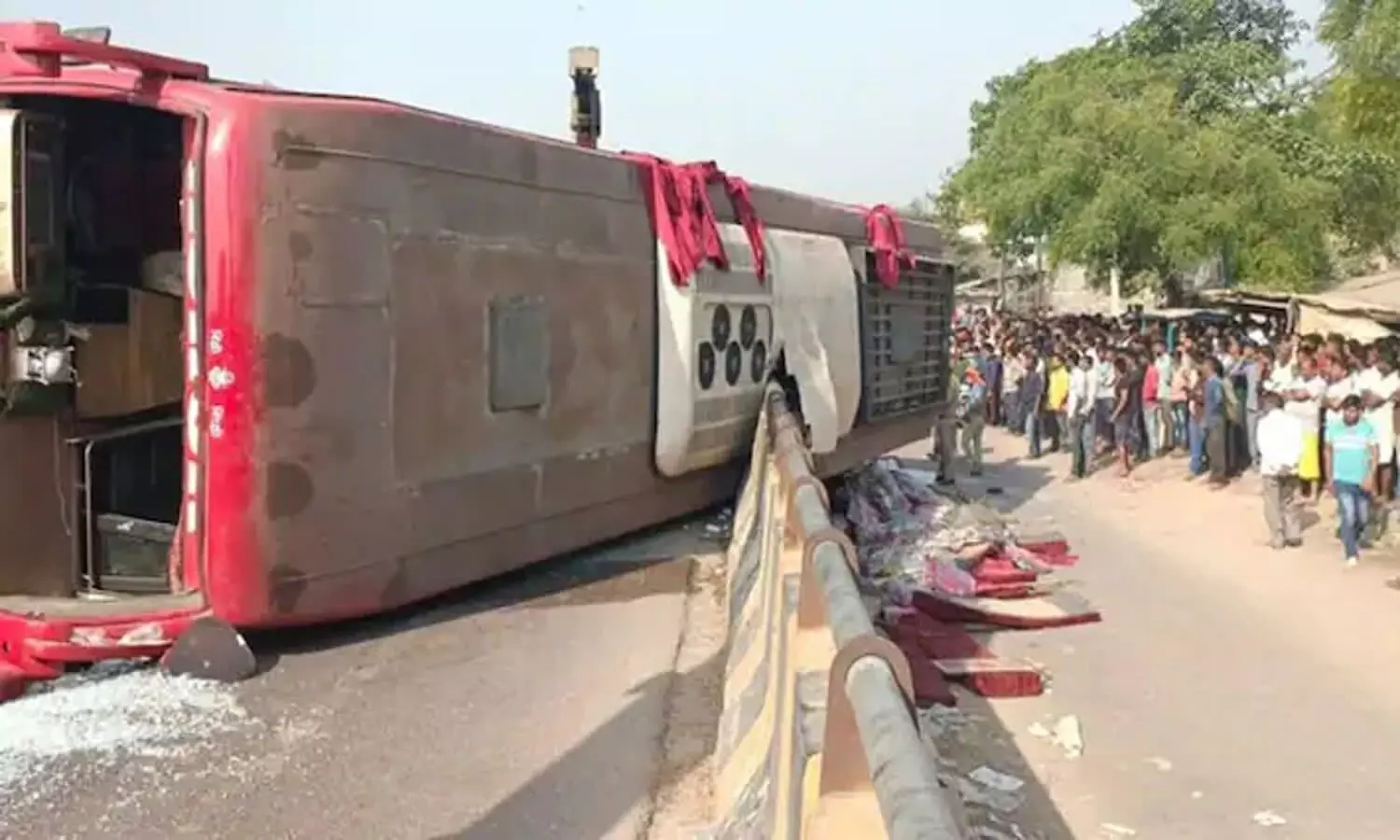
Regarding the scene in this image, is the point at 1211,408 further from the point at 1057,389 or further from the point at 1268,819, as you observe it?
the point at 1268,819

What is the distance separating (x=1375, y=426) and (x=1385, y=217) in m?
19.4

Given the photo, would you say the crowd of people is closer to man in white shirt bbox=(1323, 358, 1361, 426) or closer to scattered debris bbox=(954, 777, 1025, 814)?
man in white shirt bbox=(1323, 358, 1361, 426)

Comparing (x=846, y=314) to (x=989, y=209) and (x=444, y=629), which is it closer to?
(x=444, y=629)

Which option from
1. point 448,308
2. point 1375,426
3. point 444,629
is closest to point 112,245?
point 448,308

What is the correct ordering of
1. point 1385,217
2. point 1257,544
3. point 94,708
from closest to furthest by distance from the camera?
point 94,708, point 1257,544, point 1385,217

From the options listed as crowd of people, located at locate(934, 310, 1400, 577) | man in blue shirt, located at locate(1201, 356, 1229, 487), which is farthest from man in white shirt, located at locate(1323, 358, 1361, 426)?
man in blue shirt, located at locate(1201, 356, 1229, 487)

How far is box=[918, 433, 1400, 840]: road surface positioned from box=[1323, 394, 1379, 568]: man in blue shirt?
15.2 inches

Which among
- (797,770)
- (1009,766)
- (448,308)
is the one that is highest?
(448,308)

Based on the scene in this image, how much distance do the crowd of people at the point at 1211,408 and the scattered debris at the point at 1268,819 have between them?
634 cm

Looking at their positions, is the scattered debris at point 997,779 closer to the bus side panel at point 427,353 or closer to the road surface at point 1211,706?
the road surface at point 1211,706

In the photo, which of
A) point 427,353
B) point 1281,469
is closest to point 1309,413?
point 1281,469

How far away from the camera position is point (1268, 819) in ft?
23.5

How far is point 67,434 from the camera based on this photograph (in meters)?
6.11

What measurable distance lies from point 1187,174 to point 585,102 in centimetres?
1987
